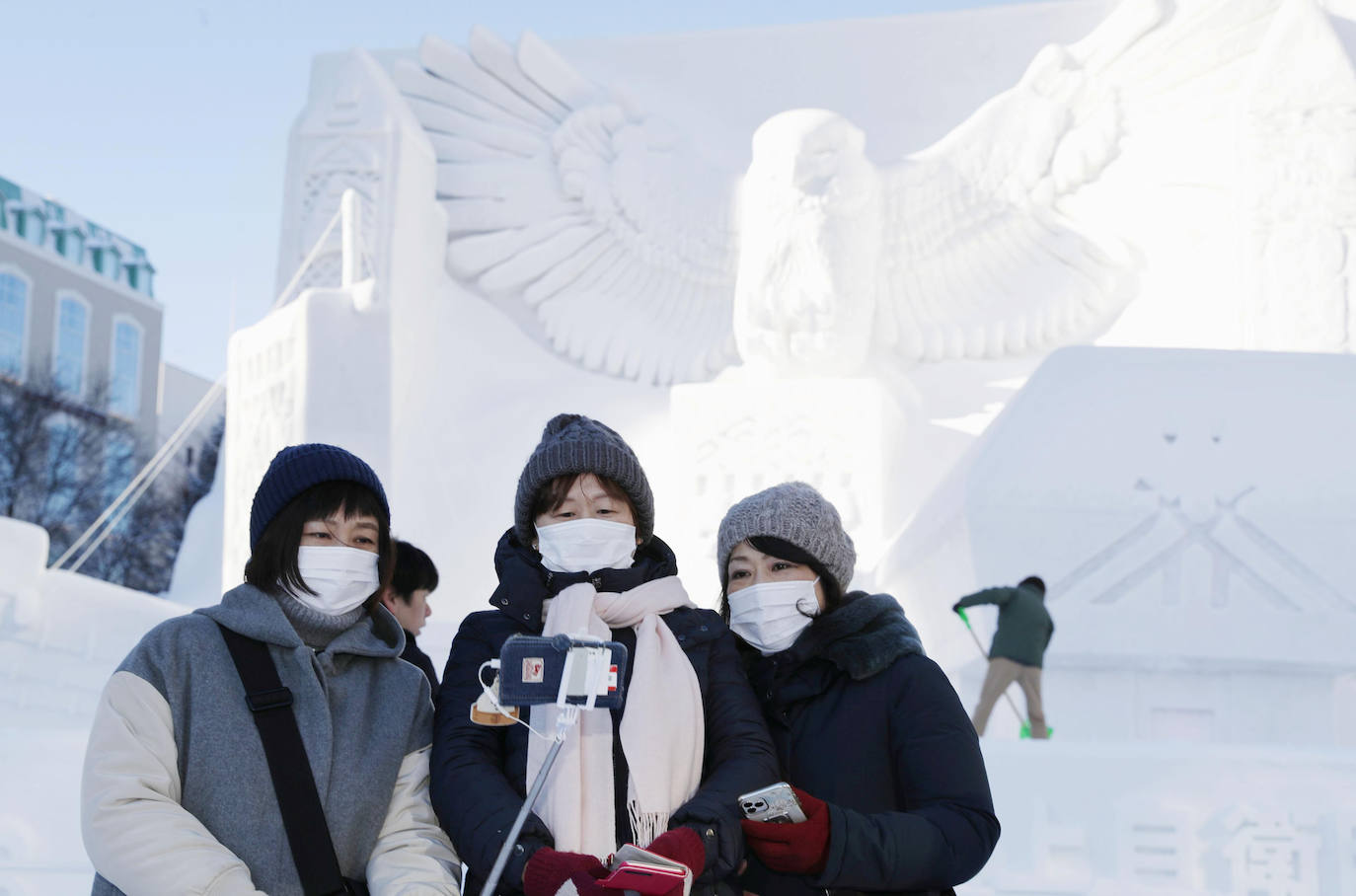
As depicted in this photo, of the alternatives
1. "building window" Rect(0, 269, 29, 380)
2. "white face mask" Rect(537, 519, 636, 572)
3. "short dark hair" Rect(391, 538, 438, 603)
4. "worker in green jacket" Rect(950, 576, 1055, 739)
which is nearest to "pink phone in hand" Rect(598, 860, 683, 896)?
"white face mask" Rect(537, 519, 636, 572)

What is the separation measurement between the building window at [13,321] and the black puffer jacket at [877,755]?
1892 cm

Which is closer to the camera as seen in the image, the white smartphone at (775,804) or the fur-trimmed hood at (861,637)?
the white smartphone at (775,804)

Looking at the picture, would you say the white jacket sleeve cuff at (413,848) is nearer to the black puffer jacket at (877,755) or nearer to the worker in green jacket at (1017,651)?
the black puffer jacket at (877,755)

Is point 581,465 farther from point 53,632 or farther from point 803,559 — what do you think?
point 53,632

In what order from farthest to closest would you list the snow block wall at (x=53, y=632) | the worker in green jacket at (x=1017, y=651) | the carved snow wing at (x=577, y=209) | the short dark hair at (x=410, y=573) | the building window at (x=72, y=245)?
the building window at (x=72, y=245) < the carved snow wing at (x=577, y=209) < the snow block wall at (x=53, y=632) < the worker in green jacket at (x=1017, y=651) < the short dark hair at (x=410, y=573)

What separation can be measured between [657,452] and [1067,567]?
3.98 m

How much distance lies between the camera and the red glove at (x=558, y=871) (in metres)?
1.60

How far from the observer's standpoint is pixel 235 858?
1644 mm

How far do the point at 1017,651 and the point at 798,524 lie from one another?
3.07 meters

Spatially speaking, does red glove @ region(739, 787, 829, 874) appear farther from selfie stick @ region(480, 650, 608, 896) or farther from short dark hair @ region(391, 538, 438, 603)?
short dark hair @ region(391, 538, 438, 603)

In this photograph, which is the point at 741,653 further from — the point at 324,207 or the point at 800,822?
the point at 324,207

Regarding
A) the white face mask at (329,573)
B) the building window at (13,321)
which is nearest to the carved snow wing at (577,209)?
the white face mask at (329,573)

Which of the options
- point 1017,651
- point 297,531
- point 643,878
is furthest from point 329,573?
point 1017,651

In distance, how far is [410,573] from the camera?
283 centimetres
